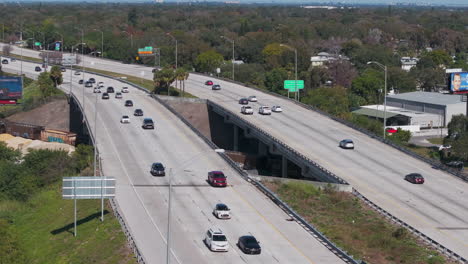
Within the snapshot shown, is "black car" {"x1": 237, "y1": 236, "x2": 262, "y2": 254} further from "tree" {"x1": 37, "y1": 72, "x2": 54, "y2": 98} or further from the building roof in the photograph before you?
the building roof

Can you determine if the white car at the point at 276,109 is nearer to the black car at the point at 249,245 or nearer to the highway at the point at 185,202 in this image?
the highway at the point at 185,202

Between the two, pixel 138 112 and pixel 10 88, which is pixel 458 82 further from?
pixel 10 88

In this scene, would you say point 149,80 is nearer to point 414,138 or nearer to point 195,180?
point 414,138

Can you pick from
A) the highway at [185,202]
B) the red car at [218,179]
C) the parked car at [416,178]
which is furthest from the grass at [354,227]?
the parked car at [416,178]

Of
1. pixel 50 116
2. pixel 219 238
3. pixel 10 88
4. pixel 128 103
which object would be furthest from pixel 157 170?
pixel 50 116

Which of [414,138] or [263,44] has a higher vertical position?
[263,44]

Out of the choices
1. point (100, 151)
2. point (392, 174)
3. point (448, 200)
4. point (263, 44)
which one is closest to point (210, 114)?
point (100, 151)

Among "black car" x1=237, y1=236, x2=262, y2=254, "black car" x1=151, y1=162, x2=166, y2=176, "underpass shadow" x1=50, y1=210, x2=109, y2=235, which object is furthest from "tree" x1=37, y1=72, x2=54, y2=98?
"black car" x1=237, y1=236, x2=262, y2=254
